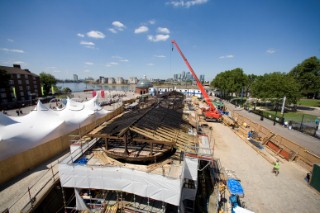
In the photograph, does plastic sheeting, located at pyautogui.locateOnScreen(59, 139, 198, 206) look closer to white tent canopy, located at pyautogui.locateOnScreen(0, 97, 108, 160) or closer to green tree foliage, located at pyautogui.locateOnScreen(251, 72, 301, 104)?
white tent canopy, located at pyautogui.locateOnScreen(0, 97, 108, 160)

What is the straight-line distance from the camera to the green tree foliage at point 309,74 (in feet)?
151

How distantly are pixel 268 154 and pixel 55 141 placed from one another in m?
26.4

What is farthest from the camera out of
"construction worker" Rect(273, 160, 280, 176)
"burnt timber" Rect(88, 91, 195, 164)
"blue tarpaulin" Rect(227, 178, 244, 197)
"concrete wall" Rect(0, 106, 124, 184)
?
"construction worker" Rect(273, 160, 280, 176)

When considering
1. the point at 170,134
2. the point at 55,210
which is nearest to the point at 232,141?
the point at 170,134

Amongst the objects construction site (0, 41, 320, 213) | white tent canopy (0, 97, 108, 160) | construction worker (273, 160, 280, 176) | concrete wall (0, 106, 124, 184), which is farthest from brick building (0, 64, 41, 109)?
construction worker (273, 160, 280, 176)

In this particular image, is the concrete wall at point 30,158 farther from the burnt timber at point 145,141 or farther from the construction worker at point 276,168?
the construction worker at point 276,168

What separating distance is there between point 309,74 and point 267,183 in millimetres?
54190

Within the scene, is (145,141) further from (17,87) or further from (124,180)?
(17,87)

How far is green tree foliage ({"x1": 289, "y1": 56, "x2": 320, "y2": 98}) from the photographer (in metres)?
46.0

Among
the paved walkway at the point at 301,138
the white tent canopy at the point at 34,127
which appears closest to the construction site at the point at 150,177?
the white tent canopy at the point at 34,127

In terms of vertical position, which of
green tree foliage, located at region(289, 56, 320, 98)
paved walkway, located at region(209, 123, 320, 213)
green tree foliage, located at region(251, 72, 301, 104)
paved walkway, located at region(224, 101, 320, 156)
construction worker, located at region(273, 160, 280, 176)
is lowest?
paved walkway, located at region(209, 123, 320, 213)

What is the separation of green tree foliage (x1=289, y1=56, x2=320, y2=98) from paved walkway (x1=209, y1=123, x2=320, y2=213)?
1855 inches

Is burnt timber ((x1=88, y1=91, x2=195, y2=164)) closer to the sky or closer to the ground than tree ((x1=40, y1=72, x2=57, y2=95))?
closer to the ground

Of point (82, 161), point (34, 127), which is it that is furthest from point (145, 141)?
point (34, 127)
